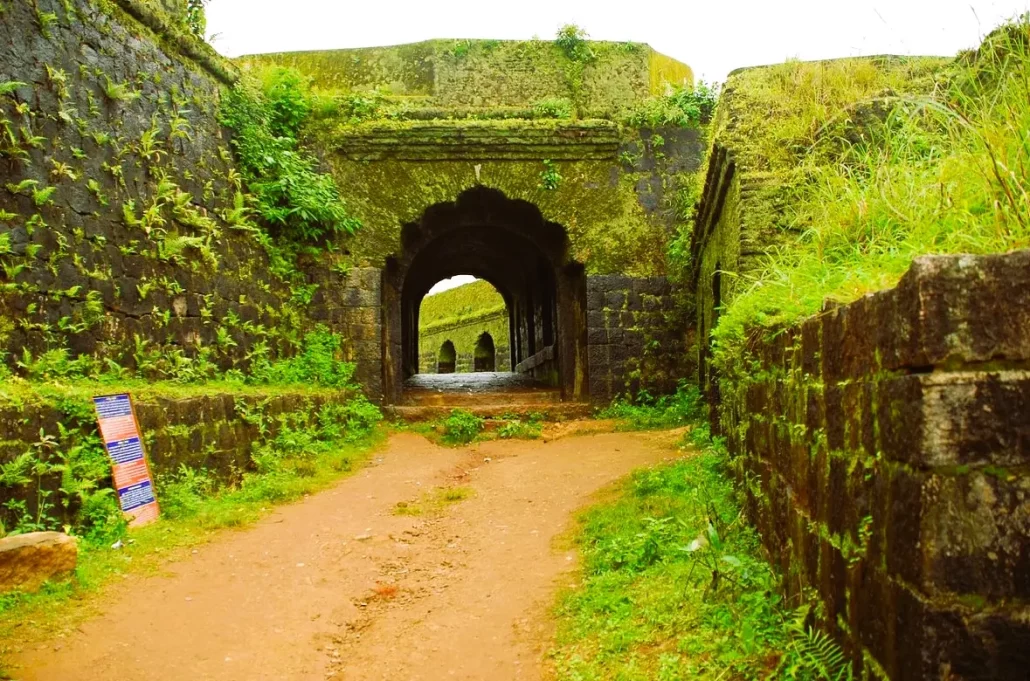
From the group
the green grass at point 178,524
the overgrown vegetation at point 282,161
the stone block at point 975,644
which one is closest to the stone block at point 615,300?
the overgrown vegetation at point 282,161

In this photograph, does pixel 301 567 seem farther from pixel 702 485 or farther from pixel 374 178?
pixel 374 178

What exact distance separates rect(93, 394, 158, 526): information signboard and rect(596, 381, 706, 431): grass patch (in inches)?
228

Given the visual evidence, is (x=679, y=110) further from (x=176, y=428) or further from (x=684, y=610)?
(x=684, y=610)

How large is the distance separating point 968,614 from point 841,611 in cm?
70

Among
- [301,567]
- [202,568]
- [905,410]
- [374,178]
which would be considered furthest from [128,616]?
[374,178]

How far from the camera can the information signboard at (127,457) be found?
5344 millimetres

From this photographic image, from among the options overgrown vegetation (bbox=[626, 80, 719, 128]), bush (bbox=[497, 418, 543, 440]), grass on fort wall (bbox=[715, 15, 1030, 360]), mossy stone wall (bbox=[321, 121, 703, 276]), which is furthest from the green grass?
overgrown vegetation (bbox=[626, 80, 719, 128])

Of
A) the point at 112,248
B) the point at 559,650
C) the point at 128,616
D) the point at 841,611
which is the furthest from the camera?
the point at 112,248

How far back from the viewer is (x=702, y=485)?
18.0 ft

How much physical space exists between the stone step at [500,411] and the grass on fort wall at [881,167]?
4.63m

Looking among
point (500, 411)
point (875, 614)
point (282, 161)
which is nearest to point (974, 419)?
point (875, 614)

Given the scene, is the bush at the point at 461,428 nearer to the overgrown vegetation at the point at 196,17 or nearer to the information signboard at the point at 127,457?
the information signboard at the point at 127,457

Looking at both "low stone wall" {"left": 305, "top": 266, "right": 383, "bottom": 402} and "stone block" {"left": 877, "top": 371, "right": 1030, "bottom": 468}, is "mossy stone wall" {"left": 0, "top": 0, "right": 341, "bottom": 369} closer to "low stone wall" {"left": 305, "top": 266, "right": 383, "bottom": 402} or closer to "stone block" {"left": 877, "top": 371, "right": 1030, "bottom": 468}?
"low stone wall" {"left": 305, "top": 266, "right": 383, "bottom": 402}

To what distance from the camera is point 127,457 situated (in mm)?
5512
